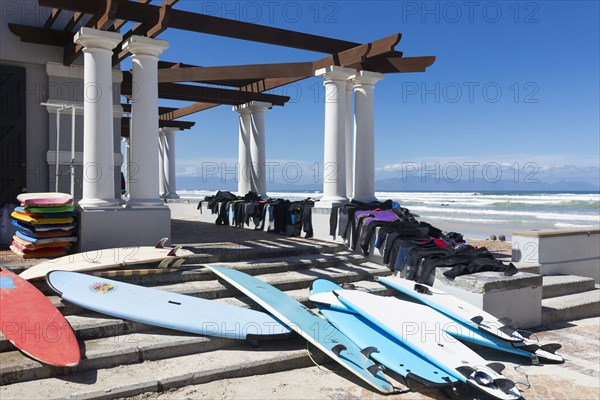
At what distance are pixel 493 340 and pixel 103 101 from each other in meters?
5.91

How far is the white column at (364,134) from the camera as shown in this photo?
8.84m

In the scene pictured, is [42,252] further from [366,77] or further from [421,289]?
[366,77]

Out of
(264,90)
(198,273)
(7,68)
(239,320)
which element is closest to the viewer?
(239,320)

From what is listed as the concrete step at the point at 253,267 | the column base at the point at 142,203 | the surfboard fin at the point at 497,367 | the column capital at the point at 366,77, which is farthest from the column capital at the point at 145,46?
the surfboard fin at the point at 497,367

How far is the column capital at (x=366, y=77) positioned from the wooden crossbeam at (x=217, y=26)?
0.54 m

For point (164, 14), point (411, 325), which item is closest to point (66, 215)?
point (164, 14)

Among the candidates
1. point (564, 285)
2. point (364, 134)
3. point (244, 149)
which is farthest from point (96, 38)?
point (564, 285)

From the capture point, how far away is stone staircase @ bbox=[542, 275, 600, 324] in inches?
255

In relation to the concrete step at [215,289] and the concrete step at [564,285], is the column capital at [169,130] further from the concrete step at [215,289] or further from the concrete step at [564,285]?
the concrete step at [564,285]

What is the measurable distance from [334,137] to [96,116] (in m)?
4.04

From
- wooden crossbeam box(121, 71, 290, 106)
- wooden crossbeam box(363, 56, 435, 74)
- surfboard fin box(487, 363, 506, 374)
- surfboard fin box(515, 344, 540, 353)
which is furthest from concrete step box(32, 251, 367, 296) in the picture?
wooden crossbeam box(121, 71, 290, 106)

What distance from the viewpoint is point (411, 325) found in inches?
193

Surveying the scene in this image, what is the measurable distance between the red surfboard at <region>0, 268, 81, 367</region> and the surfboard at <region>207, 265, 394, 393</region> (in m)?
1.87

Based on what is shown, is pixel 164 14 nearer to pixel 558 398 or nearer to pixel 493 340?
pixel 493 340
